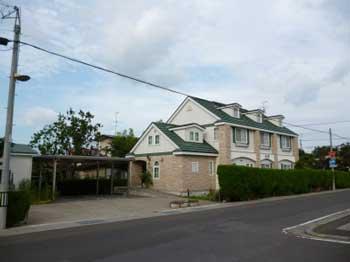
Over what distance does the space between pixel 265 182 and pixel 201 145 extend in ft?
23.5

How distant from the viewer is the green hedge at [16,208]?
44.5ft

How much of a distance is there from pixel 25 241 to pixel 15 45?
757 centimetres

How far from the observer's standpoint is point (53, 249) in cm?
895

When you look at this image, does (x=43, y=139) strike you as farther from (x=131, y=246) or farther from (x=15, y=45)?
(x=131, y=246)

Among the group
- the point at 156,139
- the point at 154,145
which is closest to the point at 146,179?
the point at 154,145

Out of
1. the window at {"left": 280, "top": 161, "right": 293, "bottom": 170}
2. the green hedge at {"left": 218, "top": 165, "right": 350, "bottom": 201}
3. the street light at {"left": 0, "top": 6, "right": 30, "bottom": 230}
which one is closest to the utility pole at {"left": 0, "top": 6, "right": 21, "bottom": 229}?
the street light at {"left": 0, "top": 6, "right": 30, "bottom": 230}

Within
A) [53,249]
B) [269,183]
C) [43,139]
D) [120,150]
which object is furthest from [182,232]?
[120,150]

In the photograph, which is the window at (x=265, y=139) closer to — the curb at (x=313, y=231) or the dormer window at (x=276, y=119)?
the dormer window at (x=276, y=119)

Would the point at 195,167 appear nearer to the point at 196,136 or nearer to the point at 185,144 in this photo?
the point at 185,144

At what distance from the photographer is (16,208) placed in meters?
13.8

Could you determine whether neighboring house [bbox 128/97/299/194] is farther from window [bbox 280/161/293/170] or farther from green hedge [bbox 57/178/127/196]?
green hedge [bbox 57/178/127/196]

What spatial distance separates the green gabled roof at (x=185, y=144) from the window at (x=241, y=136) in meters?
3.17

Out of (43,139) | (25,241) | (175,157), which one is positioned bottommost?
(25,241)

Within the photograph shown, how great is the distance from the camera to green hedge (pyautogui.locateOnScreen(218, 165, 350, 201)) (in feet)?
81.7
